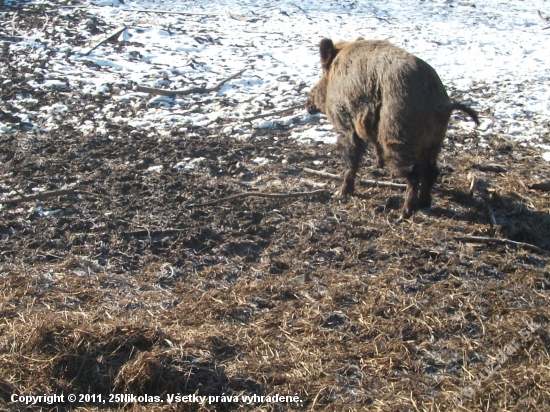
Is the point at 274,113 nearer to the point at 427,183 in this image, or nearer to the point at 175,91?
the point at 175,91

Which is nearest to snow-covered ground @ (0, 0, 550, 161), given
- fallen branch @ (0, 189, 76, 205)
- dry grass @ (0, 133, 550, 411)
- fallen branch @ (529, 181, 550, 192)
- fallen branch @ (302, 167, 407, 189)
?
fallen branch @ (529, 181, 550, 192)

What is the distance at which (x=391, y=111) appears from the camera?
4492mm

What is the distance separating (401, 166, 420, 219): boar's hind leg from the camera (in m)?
4.65

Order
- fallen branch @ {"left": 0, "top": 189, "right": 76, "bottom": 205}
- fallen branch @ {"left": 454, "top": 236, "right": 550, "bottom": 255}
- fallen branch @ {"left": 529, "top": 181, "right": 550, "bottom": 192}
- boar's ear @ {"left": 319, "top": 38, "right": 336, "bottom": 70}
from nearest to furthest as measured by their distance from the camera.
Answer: fallen branch @ {"left": 454, "top": 236, "right": 550, "bottom": 255}, fallen branch @ {"left": 0, "top": 189, "right": 76, "bottom": 205}, fallen branch @ {"left": 529, "top": 181, "right": 550, "bottom": 192}, boar's ear @ {"left": 319, "top": 38, "right": 336, "bottom": 70}

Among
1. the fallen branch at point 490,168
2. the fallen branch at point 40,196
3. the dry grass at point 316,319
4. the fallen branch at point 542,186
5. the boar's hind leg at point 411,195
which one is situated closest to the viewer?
the dry grass at point 316,319

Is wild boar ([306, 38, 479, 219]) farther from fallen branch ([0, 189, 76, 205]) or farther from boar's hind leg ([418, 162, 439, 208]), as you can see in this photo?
fallen branch ([0, 189, 76, 205])

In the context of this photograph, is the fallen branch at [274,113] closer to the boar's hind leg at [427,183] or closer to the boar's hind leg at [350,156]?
the boar's hind leg at [350,156]

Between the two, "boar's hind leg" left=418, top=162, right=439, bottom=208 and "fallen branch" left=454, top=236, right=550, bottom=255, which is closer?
"fallen branch" left=454, top=236, right=550, bottom=255

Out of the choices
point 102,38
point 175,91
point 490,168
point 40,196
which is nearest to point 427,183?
point 490,168

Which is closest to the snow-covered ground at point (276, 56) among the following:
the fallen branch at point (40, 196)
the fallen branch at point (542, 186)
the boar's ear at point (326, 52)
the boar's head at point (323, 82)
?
the boar's head at point (323, 82)

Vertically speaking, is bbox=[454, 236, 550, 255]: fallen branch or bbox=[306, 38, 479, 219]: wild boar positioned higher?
bbox=[306, 38, 479, 219]: wild boar

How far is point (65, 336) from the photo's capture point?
10.8 feet

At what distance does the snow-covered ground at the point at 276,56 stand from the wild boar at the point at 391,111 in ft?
4.48

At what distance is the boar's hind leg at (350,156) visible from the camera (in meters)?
5.17
